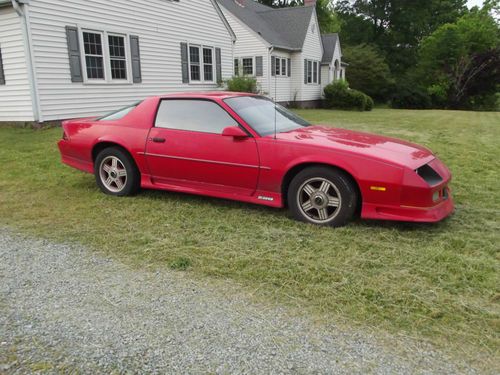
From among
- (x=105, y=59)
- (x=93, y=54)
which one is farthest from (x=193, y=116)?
(x=105, y=59)

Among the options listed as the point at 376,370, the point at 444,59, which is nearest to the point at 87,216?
the point at 376,370

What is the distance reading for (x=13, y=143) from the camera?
10.0 meters

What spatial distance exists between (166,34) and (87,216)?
43.8 feet

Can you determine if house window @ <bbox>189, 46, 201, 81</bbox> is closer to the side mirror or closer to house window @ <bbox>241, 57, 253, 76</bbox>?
house window @ <bbox>241, 57, 253, 76</bbox>

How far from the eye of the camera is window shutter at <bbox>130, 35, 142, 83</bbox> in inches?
591

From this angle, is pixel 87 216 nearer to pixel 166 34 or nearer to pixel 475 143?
pixel 475 143

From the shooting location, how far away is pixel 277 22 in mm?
29625

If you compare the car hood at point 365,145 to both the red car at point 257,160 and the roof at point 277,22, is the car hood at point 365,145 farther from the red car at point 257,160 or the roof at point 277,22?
the roof at point 277,22

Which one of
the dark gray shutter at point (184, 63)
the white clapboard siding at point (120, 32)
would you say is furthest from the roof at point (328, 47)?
the dark gray shutter at point (184, 63)

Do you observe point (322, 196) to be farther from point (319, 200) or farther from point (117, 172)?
point (117, 172)

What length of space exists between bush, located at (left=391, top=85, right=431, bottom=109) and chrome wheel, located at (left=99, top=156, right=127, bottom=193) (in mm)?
34268

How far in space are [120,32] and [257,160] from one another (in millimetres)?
11918

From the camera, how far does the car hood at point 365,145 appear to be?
4254 mm

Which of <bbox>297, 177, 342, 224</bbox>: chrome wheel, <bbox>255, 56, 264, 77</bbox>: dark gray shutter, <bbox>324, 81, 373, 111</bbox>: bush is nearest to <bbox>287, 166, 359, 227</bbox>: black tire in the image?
<bbox>297, 177, 342, 224</bbox>: chrome wheel
